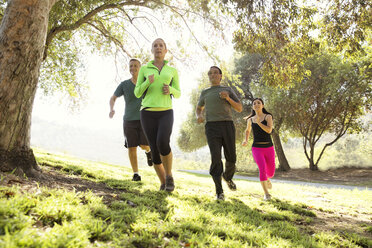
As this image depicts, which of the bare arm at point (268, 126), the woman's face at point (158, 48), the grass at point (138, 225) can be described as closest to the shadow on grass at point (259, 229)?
the grass at point (138, 225)

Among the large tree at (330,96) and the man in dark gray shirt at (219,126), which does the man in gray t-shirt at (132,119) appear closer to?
the man in dark gray shirt at (219,126)

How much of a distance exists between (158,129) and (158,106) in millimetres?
406

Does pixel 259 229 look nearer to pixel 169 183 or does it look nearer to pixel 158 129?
pixel 169 183

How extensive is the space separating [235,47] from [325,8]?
2.81 m

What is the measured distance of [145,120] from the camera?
456 centimetres

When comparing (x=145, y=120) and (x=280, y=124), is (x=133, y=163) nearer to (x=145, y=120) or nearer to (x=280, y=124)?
(x=145, y=120)

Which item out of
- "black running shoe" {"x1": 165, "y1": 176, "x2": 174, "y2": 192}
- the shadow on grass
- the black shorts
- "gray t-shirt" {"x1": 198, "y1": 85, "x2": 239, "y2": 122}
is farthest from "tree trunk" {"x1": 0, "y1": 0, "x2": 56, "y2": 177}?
"gray t-shirt" {"x1": 198, "y1": 85, "x2": 239, "y2": 122}

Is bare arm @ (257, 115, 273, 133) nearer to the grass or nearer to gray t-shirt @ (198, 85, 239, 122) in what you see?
gray t-shirt @ (198, 85, 239, 122)

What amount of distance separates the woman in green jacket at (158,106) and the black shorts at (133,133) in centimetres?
139

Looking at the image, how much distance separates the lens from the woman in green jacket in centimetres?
443

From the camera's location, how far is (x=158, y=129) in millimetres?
4500

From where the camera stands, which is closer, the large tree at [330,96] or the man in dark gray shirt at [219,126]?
the man in dark gray shirt at [219,126]

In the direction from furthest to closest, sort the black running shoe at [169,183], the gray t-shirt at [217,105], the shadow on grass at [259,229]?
the gray t-shirt at [217,105] < the black running shoe at [169,183] < the shadow on grass at [259,229]

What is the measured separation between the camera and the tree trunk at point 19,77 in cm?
365
